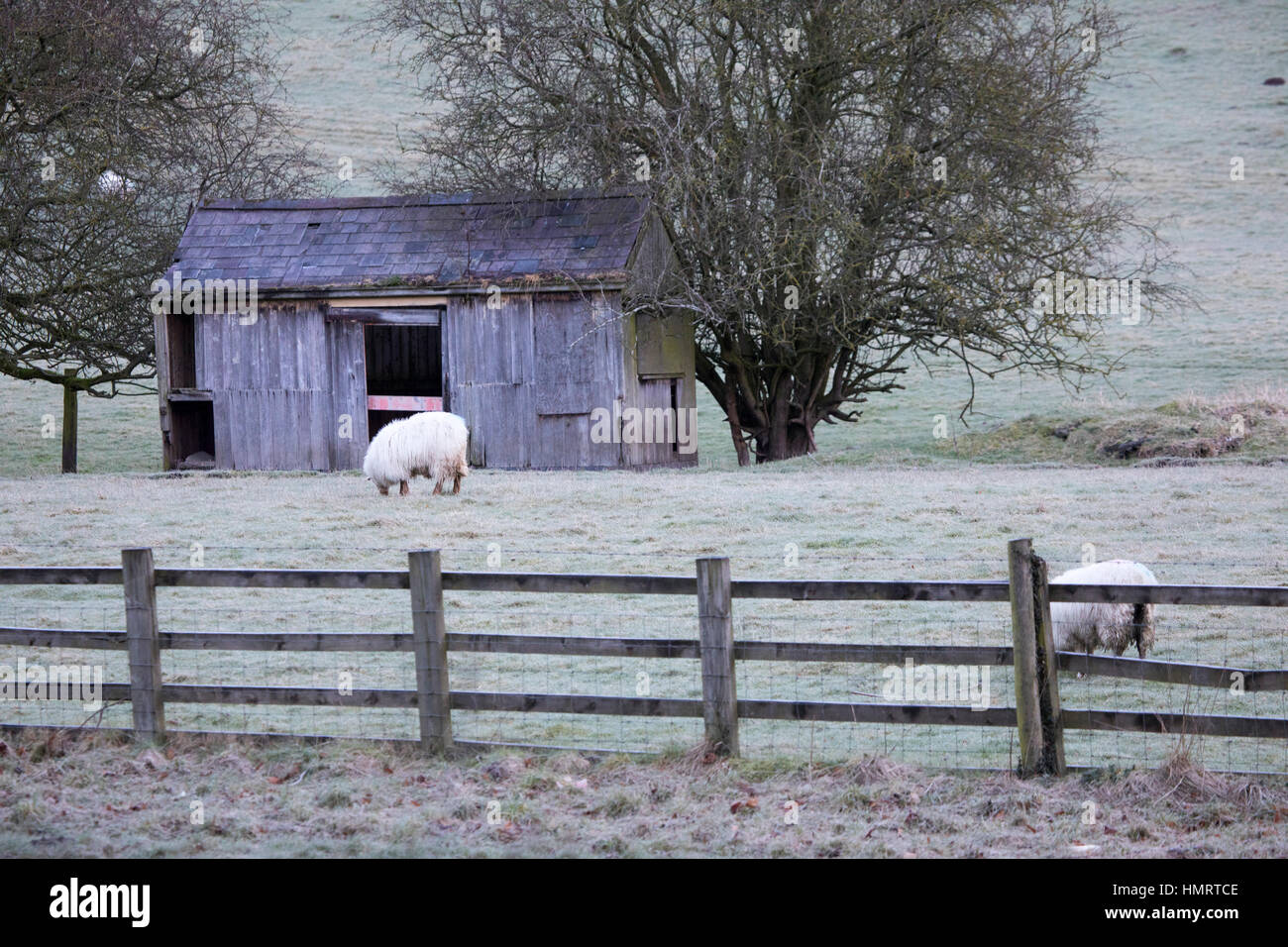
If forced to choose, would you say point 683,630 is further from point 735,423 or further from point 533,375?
point 735,423

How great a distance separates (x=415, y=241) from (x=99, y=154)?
229 inches

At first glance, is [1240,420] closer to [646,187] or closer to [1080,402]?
[1080,402]

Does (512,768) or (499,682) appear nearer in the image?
(512,768)

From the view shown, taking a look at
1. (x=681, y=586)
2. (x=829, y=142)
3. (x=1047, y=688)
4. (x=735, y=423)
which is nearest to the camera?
(x=1047, y=688)

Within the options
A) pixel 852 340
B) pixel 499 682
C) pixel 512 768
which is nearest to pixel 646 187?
pixel 852 340

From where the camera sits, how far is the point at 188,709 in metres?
9.23

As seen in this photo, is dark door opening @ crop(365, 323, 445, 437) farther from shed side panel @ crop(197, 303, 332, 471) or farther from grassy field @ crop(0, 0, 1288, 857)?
grassy field @ crop(0, 0, 1288, 857)

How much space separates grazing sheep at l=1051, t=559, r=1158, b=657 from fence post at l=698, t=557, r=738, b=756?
359 centimetres

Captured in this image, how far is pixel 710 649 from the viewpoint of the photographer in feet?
24.5

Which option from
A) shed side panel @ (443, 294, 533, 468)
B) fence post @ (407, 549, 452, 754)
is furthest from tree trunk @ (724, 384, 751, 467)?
fence post @ (407, 549, 452, 754)

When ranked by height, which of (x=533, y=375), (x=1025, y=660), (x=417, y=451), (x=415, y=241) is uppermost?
(x=415, y=241)

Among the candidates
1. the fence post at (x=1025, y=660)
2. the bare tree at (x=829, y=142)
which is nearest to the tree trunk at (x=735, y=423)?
the bare tree at (x=829, y=142)

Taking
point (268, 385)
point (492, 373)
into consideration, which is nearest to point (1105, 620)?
point (492, 373)

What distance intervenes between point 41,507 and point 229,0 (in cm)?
1533
